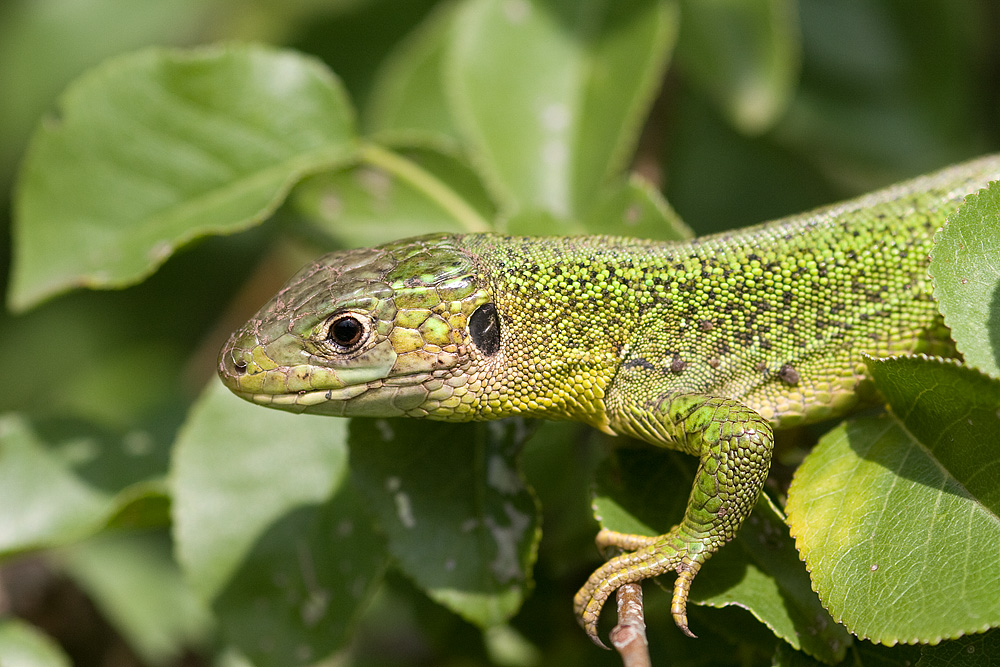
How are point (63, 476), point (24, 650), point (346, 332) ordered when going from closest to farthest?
point (346, 332) < point (24, 650) < point (63, 476)

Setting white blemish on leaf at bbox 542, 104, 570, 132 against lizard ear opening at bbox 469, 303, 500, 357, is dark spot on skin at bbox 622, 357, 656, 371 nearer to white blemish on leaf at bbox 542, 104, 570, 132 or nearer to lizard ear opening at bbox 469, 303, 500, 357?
lizard ear opening at bbox 469, 303, 500, 357

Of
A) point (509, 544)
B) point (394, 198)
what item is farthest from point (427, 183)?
point (509, 544)

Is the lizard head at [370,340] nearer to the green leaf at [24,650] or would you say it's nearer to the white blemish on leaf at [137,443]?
the white blemish on leaf at [137,443]

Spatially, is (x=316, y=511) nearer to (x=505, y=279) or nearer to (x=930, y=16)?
(x=505, y=279)

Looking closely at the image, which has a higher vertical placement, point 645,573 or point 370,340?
point 370,340

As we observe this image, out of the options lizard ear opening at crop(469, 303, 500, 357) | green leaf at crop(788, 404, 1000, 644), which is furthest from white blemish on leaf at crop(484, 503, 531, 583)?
green leaf at crop(788, 404, 1000, 644)

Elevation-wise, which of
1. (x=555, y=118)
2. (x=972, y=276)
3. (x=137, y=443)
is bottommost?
(x=137, y=443)

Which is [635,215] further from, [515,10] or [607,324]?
[515,10]
